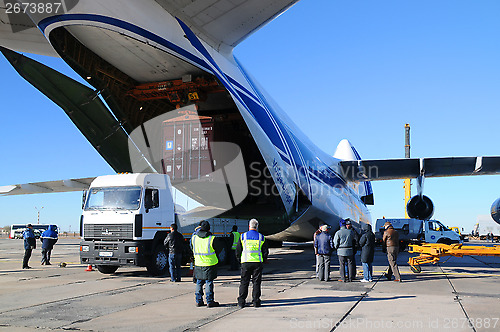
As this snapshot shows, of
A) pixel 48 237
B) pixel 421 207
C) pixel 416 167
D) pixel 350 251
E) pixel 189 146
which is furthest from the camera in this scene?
pixel 416 167

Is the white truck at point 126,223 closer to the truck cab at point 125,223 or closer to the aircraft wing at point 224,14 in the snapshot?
the truck cab at point 125,223

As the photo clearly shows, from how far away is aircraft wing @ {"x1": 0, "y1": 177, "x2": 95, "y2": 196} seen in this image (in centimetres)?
2425

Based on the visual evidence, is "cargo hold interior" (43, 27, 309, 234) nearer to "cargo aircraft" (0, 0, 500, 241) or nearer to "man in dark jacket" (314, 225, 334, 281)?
"cargo aircraft" (0, 0, 500, 241)

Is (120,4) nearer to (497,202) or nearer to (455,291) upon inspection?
(455,291)

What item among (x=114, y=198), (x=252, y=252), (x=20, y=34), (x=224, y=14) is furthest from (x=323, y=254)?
(x=20, y=34)

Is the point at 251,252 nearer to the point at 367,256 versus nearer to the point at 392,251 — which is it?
the point at 367,256

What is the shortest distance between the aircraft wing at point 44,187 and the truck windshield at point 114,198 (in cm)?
1232

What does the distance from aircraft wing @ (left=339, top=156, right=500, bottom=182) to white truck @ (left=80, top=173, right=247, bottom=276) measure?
1382 centimetres

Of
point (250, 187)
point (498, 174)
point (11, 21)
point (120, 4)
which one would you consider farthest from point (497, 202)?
point (11, 21)

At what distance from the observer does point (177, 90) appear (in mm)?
13398

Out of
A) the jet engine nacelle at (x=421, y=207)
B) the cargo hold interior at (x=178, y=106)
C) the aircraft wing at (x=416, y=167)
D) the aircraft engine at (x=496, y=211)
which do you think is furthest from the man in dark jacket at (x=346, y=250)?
the aircraft engine at (x=496, y=211)

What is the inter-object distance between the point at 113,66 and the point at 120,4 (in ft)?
12.0

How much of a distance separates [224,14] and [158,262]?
7.06 m

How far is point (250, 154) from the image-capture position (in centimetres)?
1594
